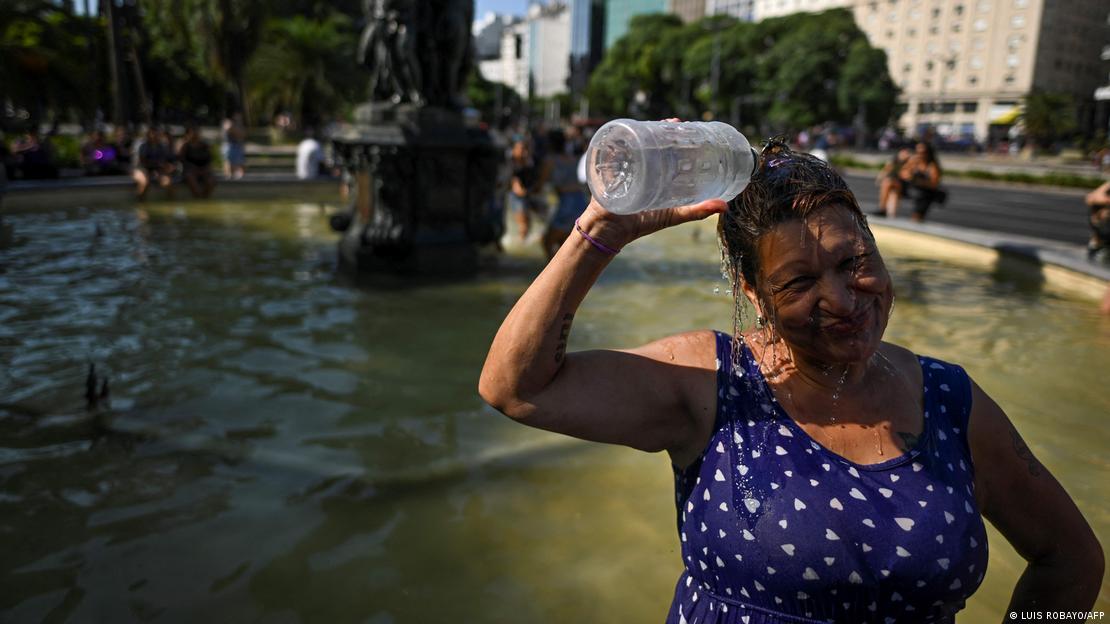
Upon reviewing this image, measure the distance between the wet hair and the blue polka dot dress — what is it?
377 mm

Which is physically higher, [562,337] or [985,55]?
[985,55]

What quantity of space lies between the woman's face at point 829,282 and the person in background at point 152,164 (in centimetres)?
1604

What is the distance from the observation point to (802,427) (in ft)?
6.14

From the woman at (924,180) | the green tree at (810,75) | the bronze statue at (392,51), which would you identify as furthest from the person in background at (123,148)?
the green tree at (810,75)

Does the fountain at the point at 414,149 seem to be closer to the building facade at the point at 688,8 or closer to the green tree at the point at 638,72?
the green tree at the point at 638,72

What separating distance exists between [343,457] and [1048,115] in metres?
53.2

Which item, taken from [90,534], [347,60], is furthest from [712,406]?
[347,60]

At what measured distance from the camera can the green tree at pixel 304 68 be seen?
39.4m

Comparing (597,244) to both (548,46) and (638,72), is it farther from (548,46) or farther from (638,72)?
(548,46)

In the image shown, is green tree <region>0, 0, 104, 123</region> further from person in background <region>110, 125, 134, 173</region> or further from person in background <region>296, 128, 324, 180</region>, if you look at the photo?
person in background <region>296, 128, 324, 180</region>

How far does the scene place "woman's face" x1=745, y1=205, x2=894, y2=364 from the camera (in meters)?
1.82

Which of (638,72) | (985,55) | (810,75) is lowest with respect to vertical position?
(810,75)

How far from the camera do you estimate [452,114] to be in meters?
9.08

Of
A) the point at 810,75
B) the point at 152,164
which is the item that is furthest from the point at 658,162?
the point at 810,75
